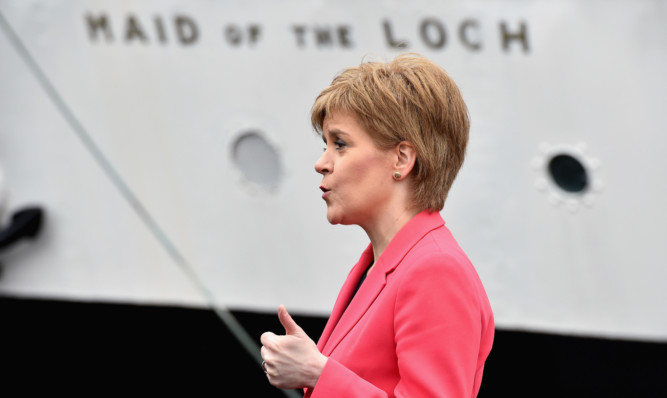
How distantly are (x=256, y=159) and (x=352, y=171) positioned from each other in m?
2.43

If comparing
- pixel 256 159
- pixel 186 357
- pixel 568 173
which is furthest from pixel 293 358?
pixel 186 357

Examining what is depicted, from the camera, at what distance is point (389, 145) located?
1.45 metres

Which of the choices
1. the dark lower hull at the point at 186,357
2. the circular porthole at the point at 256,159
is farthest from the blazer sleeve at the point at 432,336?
the circular porthole at the point at 256,159

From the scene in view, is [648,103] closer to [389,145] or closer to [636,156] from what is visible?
[636,156]

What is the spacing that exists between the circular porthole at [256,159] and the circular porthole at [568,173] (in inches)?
42.5

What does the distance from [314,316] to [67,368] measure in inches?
57.7

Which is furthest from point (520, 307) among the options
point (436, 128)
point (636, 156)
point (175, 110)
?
point (436, 128)

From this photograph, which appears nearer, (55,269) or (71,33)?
(71,33)

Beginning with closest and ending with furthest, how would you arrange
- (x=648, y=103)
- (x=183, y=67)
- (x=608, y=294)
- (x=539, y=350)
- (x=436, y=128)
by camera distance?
(x=436, y=128), (x=648, y=103), (x=608, y=294), (x=539, y=350), (x=183, y=67)

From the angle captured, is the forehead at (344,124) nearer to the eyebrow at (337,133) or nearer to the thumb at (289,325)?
the eyebrow at (337,133)

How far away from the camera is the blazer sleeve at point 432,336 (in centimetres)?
133

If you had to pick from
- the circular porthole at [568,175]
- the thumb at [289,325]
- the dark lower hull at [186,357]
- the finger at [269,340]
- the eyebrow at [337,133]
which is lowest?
the dark lower hull at [186,357]

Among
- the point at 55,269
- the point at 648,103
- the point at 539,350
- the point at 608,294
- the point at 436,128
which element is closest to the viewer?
the point at 436,128

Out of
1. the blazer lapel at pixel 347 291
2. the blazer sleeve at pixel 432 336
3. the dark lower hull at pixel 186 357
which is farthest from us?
the dark lower hull at pixel 186 357
